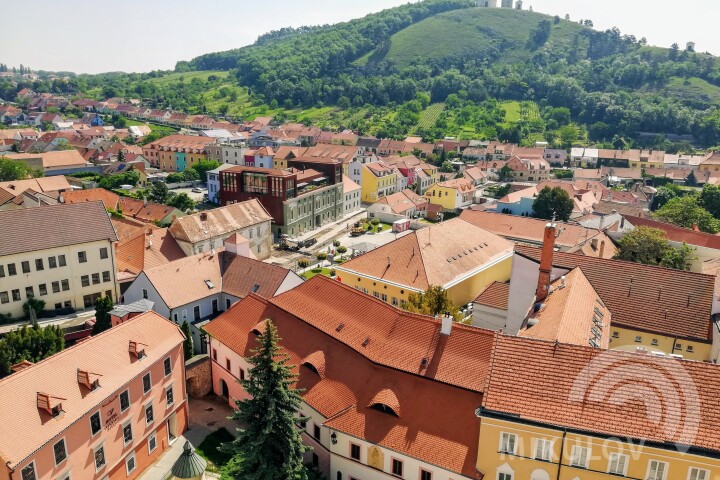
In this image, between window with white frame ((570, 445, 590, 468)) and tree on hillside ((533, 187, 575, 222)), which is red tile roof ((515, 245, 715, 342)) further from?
tree on hillside ((533, 187, 575, 222))

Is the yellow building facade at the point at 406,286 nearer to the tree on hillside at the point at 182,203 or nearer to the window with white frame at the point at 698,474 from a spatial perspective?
the window with white frame at the point at 698,474

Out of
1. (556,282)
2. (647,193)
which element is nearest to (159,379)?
(556,282)

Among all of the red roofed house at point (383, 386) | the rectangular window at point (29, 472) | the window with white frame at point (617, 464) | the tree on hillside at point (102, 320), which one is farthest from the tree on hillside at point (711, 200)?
the rectangular window at point (29, 472)

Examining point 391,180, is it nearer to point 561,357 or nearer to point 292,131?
point 292,131

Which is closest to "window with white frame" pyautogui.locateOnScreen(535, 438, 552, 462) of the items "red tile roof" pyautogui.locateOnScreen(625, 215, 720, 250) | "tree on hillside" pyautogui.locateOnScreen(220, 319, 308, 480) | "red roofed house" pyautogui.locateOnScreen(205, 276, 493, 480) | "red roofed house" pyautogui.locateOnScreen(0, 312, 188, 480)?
"red roofed house" pyautogui.locateOnScreen(205, 276, 493, 480)

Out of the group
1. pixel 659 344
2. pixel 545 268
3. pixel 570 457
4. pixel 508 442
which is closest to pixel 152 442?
pixel 508 442

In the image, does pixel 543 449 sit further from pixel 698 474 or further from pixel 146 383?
pixel 146 383
